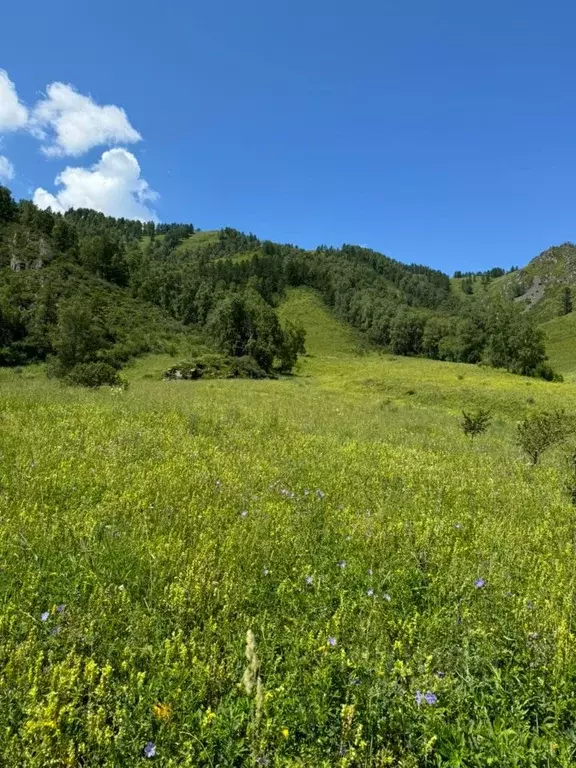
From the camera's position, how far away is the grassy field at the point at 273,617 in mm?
2496

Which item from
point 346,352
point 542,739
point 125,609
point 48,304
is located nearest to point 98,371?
point 125,609

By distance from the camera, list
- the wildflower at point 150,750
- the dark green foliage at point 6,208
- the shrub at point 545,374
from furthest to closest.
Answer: the dark green foliage at point 6,208 → the shrub at point 545,374 → the wildflower at point 150,750

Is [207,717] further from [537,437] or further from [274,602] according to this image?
[537,437]

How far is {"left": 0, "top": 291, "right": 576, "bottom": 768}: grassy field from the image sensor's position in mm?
2496

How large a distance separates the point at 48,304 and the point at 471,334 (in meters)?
108

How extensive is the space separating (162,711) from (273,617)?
1161 millimetres

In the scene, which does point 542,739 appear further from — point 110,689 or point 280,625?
point 110,689

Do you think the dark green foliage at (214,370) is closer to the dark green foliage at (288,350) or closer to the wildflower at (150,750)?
the dark green foliage at (288,350)

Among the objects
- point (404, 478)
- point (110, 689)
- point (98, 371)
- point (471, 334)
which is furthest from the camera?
point (471, 334)

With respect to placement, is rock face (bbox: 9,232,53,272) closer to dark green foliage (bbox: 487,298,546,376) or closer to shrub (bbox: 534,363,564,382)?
dark green foliage (bbox: 487,298,546,376)

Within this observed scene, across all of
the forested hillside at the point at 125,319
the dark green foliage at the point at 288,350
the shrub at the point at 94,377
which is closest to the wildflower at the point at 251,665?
the shrub at the point at 94,377

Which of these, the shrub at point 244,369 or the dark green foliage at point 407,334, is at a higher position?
the dark green foliage at point 407,334

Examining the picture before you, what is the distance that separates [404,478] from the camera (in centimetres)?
809

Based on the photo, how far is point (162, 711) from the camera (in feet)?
8.51
